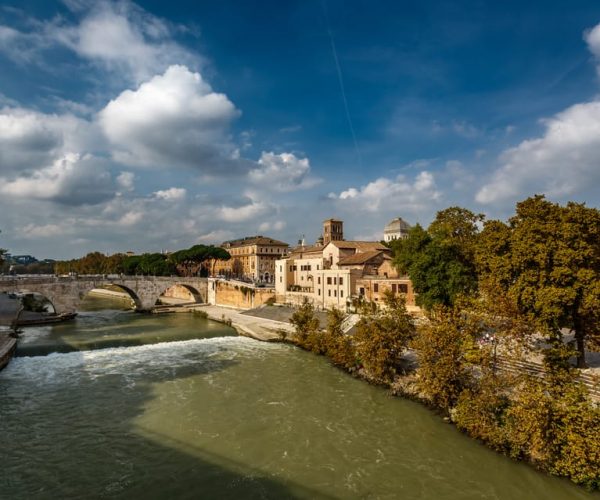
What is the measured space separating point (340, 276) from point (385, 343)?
2132 centimetres

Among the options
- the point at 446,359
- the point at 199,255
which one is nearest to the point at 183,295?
the point at 199,255

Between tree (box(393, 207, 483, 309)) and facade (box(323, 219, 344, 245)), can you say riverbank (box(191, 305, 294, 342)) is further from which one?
facade (box(323, 219, 344, 245))

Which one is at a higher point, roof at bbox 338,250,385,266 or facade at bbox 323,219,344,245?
facade at bbox 323,219,344,245

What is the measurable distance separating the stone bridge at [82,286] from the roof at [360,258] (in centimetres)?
3040

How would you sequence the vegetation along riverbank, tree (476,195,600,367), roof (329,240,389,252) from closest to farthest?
the vegetation along riverbank < tree (476,195,600,367) < roof (329,240,389,252)

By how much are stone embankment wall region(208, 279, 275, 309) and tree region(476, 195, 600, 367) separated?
3825 cm

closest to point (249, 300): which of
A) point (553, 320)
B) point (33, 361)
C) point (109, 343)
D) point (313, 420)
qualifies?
point (109, 343)

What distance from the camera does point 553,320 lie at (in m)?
16.6

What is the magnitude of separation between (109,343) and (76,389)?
13.5 meters

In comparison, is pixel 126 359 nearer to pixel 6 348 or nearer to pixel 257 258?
pixel 6 348

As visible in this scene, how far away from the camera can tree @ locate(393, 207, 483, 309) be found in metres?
28.2

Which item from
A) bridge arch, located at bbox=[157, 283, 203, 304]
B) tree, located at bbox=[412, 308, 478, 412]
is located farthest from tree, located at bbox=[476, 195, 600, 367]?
bridge arch, located at bbox=[157, 283, 203, 304]

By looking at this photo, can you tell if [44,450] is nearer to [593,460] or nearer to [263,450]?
[263,450]

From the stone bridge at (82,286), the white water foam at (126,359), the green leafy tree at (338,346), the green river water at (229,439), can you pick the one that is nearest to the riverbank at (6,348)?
the white water foam at (126,359)
